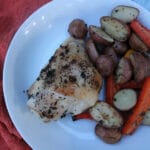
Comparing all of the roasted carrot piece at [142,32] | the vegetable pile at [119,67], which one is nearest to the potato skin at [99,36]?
the vegetable pile at [119,67]

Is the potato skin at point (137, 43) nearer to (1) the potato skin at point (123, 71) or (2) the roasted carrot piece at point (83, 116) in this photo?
(1) the potato skin at point (123, 71)

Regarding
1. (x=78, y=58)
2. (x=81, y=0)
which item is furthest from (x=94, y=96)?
(x=81, y=0)

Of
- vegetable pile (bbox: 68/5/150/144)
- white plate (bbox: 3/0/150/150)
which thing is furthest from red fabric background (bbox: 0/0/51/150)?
vegetable pile (bbox: 68/5/150/144)

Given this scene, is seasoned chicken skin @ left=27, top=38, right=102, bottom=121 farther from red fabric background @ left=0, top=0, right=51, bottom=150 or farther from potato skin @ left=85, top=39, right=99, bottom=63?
red fabric background @ left=0, top=0, right=51, bottom=150

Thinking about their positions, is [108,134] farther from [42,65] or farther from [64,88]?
[42,65]

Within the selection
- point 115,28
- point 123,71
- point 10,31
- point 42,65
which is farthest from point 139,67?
point 10,31

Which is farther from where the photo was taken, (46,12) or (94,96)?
(46,12)

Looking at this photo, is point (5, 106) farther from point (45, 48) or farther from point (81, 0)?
point (81, 0)
